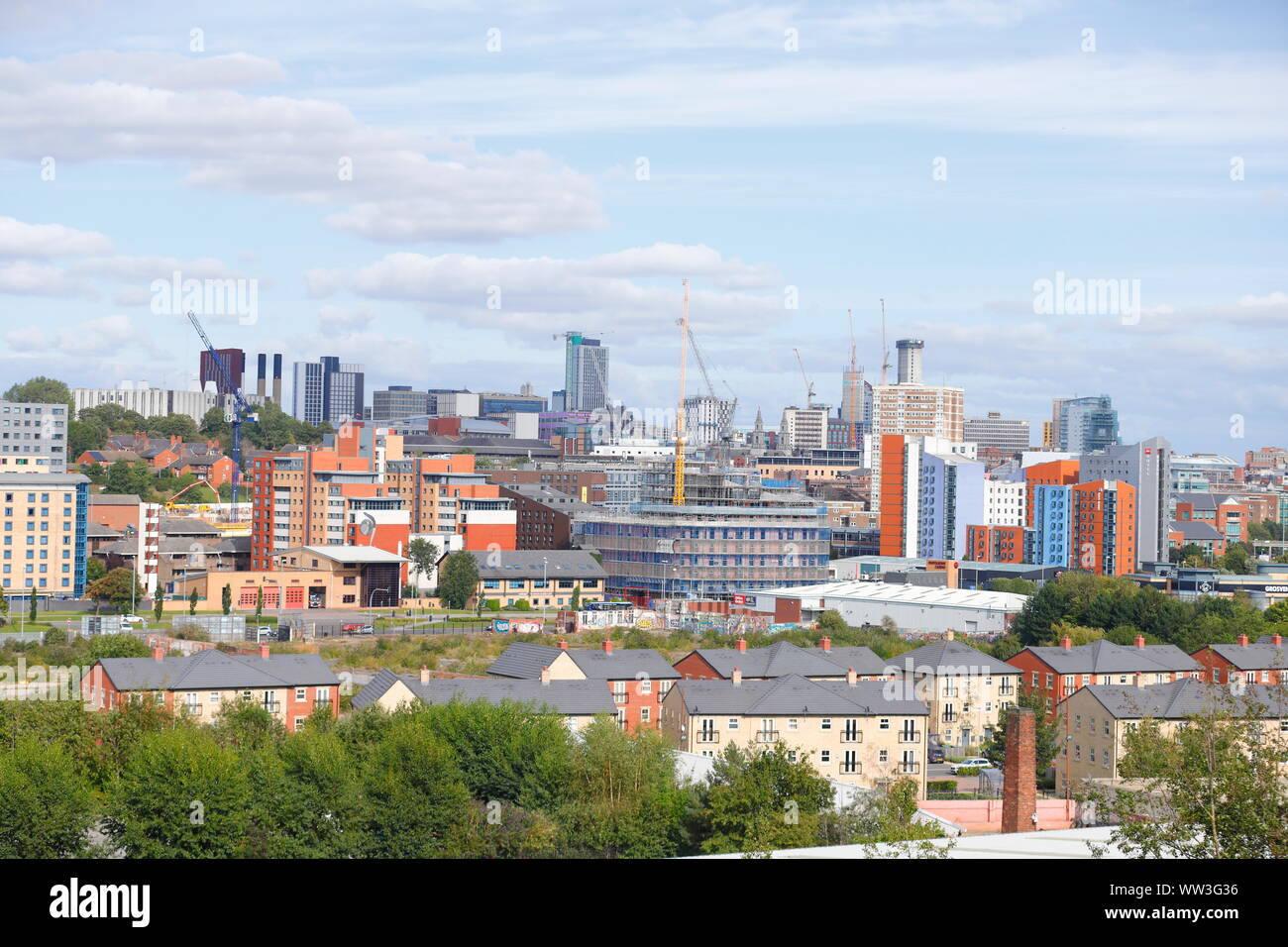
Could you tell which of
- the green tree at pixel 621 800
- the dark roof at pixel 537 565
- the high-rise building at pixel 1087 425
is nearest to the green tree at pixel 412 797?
the green tree at pixel 621 800

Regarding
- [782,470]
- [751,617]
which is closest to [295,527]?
[751,617]

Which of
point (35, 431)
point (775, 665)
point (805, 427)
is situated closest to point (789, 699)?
point (775, 665)

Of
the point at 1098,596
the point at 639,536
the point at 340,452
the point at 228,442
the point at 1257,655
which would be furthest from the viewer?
the point at 228,442

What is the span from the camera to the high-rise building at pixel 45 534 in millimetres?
40031

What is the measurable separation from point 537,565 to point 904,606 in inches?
447

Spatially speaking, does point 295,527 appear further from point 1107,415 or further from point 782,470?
point 1107,415

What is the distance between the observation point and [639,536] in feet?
154

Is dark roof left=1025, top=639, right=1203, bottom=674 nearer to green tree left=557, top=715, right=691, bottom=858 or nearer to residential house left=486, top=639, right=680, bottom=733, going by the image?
residential house left=486, top=639, right=680, bottom=733

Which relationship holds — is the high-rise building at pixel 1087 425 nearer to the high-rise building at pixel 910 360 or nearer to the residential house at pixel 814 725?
the high-rise building at pixel 910 360

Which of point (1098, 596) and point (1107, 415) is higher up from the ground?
point (1107, 415)

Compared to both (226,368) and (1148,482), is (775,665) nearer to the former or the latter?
(1148,482)
